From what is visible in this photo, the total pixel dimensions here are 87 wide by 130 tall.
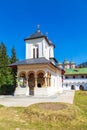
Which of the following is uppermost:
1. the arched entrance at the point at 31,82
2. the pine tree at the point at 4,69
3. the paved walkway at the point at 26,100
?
the pine tree at the point at 4,69

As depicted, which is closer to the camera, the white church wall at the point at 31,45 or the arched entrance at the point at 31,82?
the arched entrance at the point at 31,82

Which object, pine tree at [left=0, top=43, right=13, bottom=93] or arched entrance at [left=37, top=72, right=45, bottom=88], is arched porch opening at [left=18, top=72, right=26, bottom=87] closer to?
arched entrance at [left=37, top=72, right=45, bottom=88]

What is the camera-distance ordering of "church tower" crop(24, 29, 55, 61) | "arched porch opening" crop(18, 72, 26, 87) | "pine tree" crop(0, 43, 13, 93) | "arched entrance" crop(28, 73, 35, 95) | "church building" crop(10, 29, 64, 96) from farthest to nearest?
"pine tree" crop(0, 43, 13, 93) < "church tower" crop(24, 29, 55, 61) < "arched porch opening" crop(18, 72, 26, 87) < "arched entrance" crop(28, 73, 35, 95) < "church building" crop(10, 29, 64, 96)

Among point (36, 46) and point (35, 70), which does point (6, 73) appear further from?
point (35, 70)

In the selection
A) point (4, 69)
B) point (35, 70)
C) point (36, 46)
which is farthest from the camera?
point (4, 69)

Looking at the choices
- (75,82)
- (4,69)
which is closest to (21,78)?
(4,69)

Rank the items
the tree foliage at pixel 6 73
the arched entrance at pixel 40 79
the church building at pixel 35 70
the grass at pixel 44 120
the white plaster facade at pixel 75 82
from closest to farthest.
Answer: the grass at pixel 44 120, the church building at pixel 35 70, the arched entrance at pixel 40 79, the tree foliage at pixel 6 73, the white plaster facade at pixel 75 82

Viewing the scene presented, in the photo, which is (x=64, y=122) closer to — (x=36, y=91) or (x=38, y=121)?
(x=38, y=121)

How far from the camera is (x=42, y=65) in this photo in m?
23.7

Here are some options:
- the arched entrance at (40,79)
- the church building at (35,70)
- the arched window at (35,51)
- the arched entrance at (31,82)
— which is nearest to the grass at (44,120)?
the church building at (35,70)

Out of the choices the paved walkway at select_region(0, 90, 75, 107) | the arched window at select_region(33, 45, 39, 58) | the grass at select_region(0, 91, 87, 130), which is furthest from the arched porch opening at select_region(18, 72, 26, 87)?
the grass at select_region(0, 91, 87, 130)

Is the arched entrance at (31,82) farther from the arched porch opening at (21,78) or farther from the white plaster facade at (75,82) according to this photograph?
the white plaster facade at (75,82)

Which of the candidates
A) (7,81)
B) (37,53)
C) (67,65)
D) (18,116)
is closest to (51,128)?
(18,116)

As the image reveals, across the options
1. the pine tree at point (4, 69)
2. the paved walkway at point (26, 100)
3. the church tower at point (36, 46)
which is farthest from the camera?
the pine tree at point (4, 69)
